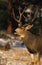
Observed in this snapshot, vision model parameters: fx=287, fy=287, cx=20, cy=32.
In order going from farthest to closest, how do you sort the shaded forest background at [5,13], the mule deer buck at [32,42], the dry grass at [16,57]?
the shaded forest background at [5,13] → the dry grass at [16,57] → the mule deer buck at [32,42]

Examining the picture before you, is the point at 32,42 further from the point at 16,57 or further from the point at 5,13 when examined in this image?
the point at 5,13

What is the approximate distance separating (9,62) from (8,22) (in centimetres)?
661

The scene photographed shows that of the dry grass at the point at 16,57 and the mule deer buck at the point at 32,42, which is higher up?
the mule deer buck at the point at 32,42

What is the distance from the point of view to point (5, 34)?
47.5 feet

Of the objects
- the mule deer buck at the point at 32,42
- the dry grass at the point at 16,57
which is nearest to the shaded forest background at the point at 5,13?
the dry grass at the point at 16,57

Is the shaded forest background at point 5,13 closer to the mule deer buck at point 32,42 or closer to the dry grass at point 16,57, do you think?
the dry grass at point 16,57

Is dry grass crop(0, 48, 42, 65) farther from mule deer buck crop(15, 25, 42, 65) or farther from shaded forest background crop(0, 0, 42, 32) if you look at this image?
shaded forest background crop(0, 0, 42, 32)

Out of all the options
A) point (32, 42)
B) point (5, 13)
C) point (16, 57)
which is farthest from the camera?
point (5, 13)

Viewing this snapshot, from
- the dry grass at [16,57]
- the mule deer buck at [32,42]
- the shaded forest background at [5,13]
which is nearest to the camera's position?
the mule deer buck at [32,42]

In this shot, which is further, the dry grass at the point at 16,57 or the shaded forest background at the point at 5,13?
the shaded forest background at the point at 5,13

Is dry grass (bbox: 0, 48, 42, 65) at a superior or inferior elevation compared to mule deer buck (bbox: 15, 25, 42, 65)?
inferior

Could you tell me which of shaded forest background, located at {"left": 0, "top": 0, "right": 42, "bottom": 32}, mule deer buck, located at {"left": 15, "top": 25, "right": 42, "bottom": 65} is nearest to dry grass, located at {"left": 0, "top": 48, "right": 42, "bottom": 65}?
mule deer buck, located at {"left": 15, "top": 25, "right": 42, "bottom": 65}

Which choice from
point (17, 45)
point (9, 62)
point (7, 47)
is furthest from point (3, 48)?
point (9, 62)

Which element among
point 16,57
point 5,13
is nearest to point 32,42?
point 16,57
